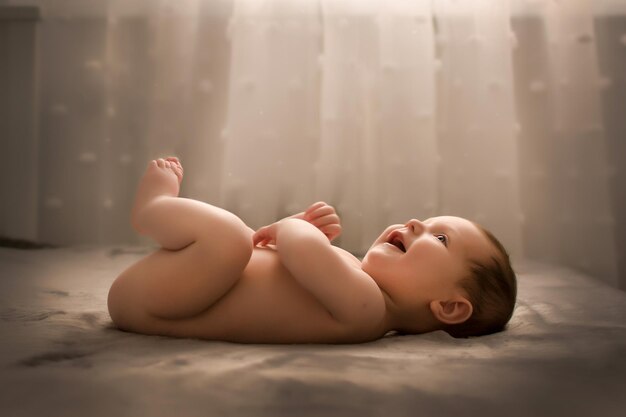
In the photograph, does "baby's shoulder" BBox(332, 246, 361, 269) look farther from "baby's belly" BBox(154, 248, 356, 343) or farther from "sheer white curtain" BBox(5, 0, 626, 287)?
"sheer white curtain" BBox(5, 0, 626, 287)

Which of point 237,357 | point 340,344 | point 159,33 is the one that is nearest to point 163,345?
point 237,357

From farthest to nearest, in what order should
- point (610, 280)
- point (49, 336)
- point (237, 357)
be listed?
point (610, 280) < point (49, 336) < point (237, 357)

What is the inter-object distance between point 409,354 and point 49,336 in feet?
1.62

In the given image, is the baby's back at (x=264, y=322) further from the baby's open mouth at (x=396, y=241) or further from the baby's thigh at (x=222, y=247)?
the baby's open mouth at (x=396, y=241)

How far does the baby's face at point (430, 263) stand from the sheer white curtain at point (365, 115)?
101 centimetres

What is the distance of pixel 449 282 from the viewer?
988 millimetres

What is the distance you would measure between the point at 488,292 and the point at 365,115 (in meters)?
1.16

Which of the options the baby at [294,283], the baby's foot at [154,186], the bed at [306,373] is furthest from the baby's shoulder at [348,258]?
the baby's foot at [154,186]

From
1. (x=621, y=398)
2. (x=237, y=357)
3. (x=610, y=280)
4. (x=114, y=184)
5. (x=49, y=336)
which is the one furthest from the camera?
(x=114, y=184)

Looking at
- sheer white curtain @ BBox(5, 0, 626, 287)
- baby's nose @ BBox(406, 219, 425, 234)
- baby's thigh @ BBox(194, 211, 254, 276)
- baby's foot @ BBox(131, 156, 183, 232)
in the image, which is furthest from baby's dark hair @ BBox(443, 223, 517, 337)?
sheer white curtain @ BBox(5, 0, 626, 287)

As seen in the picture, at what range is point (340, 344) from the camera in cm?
92

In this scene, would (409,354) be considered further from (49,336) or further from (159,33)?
(159,33)

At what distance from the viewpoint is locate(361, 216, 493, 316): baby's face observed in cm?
99

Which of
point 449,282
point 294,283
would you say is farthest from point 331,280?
point 449,282
